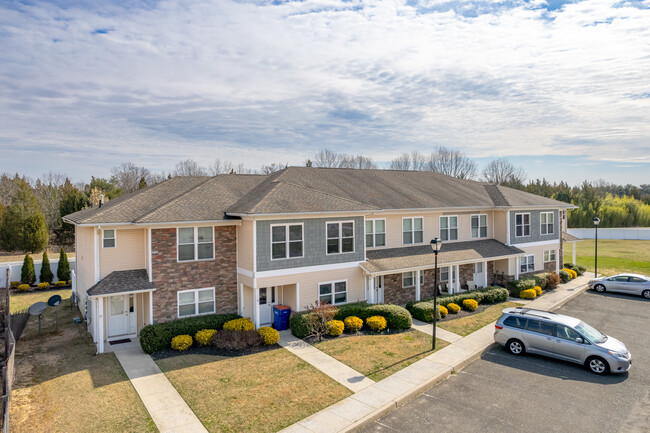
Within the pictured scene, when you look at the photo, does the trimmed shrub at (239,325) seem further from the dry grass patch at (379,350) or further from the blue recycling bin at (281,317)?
the dry grass patch at (379,350)

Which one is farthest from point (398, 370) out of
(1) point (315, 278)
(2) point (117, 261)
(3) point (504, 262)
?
(3) point (504, 262)

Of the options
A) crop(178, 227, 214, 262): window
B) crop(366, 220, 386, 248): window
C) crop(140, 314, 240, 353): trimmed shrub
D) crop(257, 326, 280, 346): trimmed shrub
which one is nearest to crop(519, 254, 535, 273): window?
crop(366, 220, 386, 248): window

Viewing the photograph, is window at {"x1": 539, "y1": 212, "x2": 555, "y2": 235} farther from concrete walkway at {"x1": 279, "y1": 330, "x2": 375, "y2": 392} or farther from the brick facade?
the brick facade

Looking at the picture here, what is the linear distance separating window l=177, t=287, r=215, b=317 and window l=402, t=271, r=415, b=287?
10.5 meters

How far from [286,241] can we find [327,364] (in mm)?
5734

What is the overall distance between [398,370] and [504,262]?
16.4m

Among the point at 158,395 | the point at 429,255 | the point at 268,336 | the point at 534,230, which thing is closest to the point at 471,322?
the point at 429,255

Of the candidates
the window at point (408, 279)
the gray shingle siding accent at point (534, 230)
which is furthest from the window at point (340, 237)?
the gray shingle siding accent at point (534, 230)

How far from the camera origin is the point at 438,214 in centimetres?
2495

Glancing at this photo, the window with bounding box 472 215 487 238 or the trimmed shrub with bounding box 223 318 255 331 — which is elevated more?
the window with bounding box 472 215 487 238

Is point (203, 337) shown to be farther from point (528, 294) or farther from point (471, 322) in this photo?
point (528, 294)

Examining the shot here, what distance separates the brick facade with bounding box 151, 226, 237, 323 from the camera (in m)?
17.0

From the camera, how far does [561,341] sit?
1441cm

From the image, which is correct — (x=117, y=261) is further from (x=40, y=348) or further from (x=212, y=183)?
(x=212, y=183)
